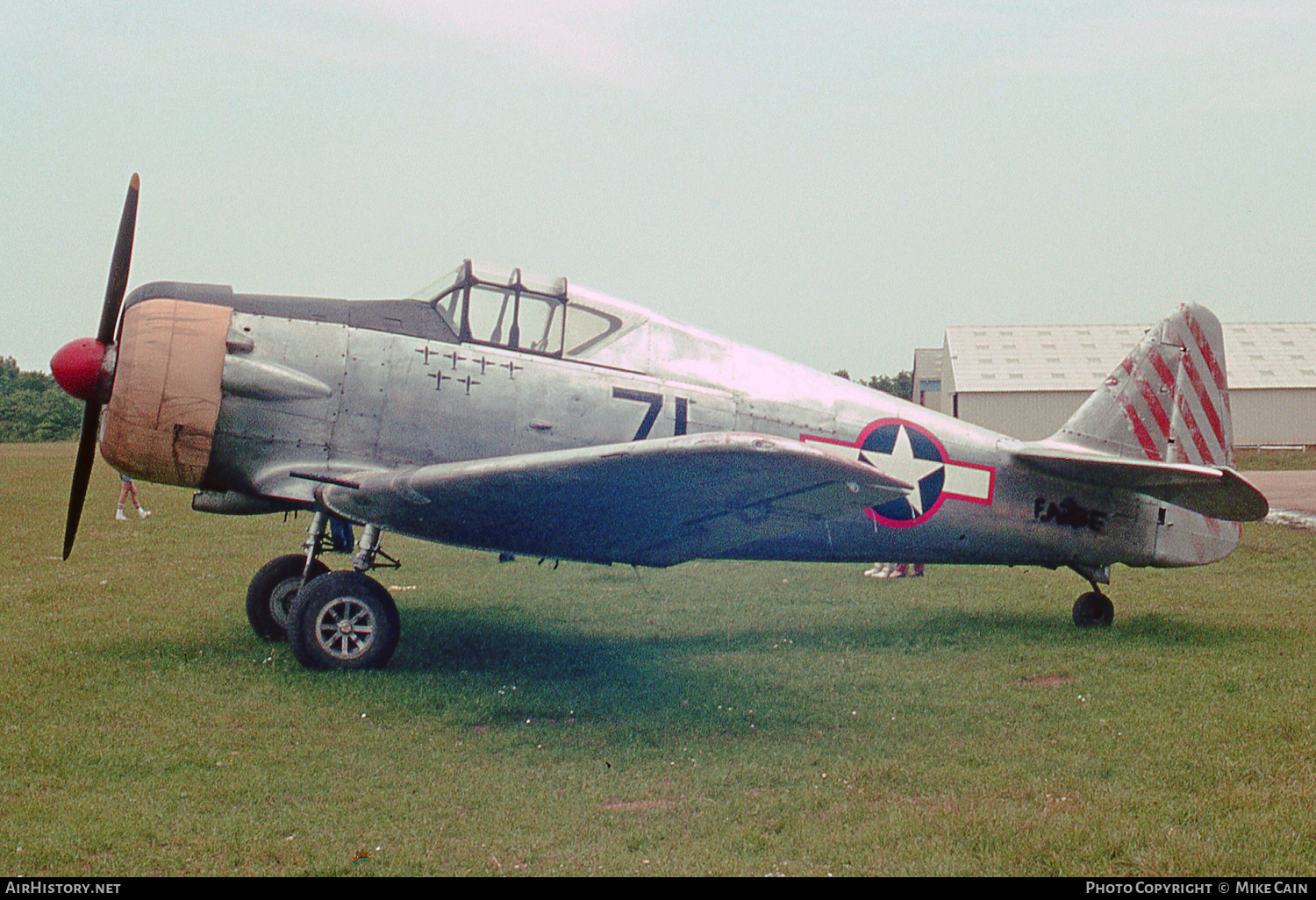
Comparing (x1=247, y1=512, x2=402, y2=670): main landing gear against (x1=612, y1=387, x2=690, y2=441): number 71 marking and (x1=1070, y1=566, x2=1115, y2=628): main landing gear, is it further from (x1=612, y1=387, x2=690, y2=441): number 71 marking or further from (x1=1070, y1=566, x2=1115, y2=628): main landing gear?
(x1=1070, y1=566, x2=1115, y2=628): main landing gear

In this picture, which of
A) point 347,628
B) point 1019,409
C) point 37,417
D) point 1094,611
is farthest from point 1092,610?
point 37,417

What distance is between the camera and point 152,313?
5.86m

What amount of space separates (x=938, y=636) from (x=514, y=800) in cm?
417

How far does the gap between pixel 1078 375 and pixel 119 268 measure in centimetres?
4038

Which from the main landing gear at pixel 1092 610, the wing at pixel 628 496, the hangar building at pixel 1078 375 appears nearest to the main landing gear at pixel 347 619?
the wing at pixel 628 496

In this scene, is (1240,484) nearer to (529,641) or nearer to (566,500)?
(566,500)

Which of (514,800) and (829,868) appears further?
(514,800)

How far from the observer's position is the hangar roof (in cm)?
4022

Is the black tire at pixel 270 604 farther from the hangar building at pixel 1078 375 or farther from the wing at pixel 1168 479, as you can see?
the hangar building at pixel 1078 375

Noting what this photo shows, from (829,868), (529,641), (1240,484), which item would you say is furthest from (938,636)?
(829,868)

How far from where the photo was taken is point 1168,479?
21.9 feet

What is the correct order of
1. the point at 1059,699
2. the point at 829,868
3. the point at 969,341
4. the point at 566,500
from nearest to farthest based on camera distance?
the point at 829,868 < the point at 566,500 < the point at 1059,699 < the point at 969,341

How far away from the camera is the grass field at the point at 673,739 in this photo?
3432 mm

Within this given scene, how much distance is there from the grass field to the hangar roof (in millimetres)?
33961
